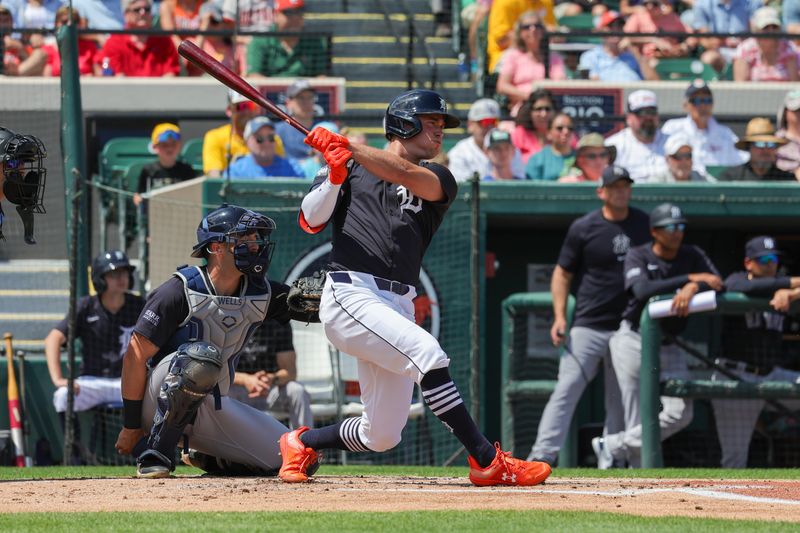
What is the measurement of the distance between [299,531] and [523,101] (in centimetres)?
724

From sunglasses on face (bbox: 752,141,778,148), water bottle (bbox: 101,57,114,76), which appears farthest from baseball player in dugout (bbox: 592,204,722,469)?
water bottle (bbox: 101,57,114,76)

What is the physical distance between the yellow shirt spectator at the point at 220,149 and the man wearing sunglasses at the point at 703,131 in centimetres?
306

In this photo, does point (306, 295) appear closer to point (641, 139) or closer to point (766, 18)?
point (641, 139)

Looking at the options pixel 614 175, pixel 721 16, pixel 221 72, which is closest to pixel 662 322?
pixel 614 175

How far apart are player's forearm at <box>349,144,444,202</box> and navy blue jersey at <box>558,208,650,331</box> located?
11.8ft

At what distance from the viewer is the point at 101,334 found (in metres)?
8.91

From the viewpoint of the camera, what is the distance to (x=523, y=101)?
11.2 m

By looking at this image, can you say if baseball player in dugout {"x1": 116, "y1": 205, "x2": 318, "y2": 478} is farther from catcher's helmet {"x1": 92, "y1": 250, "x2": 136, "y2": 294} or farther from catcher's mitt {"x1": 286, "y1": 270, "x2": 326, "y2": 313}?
catcher's helmet {"x1": 92, "y1": 250, "x2": 136, "y2": 294}

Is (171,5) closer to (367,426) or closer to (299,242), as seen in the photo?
(299,242)

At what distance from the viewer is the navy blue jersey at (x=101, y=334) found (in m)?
8.91

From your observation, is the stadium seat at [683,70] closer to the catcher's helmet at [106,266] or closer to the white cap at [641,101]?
the white cap at [641,101]

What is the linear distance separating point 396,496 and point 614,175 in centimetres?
408

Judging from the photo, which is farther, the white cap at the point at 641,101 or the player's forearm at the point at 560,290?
the white cap at the point at 641,101

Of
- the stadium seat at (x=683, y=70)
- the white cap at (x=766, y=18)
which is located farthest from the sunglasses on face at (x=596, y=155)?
the white cap at (x=766, y=18)
